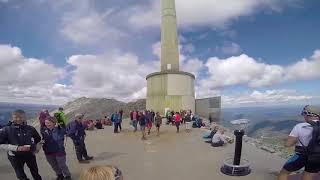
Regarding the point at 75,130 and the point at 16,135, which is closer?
the point at 16,135

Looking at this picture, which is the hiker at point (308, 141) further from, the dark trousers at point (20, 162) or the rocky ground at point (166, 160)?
the dark trousers at point (20, 162)

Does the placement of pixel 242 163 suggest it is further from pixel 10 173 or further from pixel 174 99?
pixel 174 99

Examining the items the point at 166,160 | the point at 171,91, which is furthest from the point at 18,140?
the point at 171,91

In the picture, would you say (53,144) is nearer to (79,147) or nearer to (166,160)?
(79,147)

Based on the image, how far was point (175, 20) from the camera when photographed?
35625 mm

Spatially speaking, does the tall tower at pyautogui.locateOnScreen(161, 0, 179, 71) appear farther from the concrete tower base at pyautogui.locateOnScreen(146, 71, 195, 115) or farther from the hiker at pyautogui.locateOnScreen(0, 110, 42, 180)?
the hiker at pyautogui.locateOnScreen(0, 110, 42, 180)

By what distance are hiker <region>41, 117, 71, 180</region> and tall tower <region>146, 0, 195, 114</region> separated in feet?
82.1

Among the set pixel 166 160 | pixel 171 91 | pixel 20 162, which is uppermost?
pixel 171 91

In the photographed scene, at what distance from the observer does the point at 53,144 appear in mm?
7863

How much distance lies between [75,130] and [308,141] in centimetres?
719

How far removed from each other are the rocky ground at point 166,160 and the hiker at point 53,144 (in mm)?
902

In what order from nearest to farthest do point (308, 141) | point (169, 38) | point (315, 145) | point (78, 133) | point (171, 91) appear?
point (315, 145) → point (308, 141) → point (78, 133) → point (171, 91) → point (169, 38)

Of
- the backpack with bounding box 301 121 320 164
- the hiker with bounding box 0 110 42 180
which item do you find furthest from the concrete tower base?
the backpack with bounding box 301 121 320 164

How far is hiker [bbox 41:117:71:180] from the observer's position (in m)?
7.77
